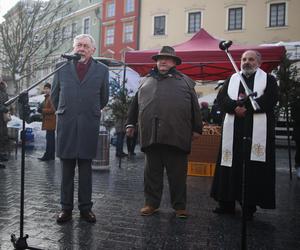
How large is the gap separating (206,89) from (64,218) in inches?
1128

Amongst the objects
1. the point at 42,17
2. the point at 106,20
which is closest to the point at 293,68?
the point at 42,17

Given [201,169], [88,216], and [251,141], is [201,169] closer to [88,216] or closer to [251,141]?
[251,141]

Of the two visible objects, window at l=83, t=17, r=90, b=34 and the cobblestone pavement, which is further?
window at l=83, t=17, r=90, b=34

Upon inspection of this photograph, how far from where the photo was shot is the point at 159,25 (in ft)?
117

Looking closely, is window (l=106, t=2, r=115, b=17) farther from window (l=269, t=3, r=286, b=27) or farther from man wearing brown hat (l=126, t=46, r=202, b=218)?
man wearing brown hat (l=126, t=46, r=202, b=218)

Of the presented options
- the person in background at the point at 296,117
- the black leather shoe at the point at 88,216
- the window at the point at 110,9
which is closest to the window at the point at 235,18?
the window at the point at 110,9

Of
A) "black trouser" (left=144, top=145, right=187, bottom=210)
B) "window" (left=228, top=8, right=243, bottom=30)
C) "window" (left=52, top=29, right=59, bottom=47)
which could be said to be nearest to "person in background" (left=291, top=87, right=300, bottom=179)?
"black trouser" (left=144, top=145, right=187, bottom=210)

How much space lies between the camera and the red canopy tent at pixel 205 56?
780cm

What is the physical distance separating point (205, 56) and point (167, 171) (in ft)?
13.3

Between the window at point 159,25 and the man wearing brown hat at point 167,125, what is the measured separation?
31342 millimetres

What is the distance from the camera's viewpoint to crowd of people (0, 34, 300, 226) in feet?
14.6

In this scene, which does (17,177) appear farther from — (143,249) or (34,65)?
(34,65)

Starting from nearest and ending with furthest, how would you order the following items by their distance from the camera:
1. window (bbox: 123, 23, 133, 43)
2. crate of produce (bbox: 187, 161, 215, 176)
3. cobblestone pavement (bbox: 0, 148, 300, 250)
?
cobblestone pavement (bbox: 0, 148, 300, 250) → crate of produce (bbox: 187, 161, 215, 176) → window (bbox: 123, 23, 133, 43)

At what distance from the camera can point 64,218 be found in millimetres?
4402
